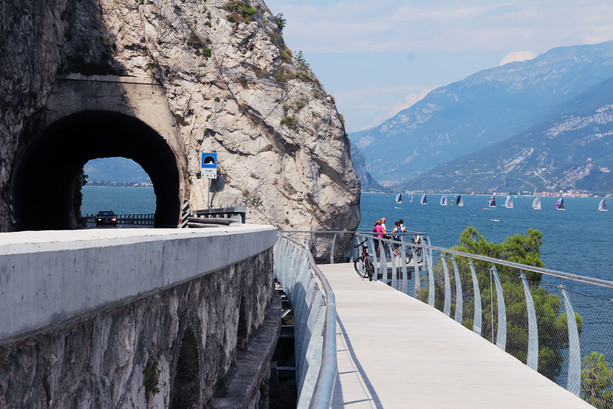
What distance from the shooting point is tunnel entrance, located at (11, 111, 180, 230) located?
34.2 meters

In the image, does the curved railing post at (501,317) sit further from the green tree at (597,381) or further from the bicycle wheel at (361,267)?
the bicycle wheel at (361,267)

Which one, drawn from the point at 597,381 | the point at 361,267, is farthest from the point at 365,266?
the point at 597,381

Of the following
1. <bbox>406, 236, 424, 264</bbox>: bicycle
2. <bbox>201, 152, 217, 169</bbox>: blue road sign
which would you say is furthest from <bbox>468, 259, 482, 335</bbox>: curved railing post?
<bbox>201, 152, 217, 169</bbox>: blue road sign

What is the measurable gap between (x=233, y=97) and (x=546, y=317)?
95.6ft

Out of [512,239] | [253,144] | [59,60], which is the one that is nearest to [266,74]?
[253,144]

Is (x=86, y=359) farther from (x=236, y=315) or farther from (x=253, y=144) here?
(x=253, y=144)

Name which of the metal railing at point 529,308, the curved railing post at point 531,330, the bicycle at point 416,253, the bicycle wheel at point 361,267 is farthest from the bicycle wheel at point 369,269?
the curved railing post at point 531,330

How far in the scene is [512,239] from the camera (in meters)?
33.1

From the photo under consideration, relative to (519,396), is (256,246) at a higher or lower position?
higher

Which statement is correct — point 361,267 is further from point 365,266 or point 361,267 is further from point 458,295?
point 458,295

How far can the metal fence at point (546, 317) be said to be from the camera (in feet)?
23.9

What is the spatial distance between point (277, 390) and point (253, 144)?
815 inches

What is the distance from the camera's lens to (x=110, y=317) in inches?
193

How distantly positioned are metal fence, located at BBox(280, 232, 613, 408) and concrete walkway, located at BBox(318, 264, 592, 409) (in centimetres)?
19
